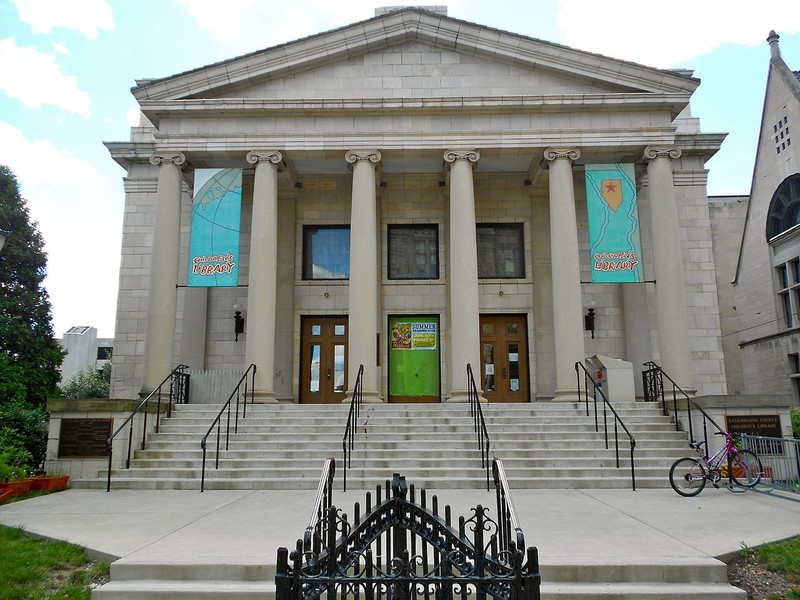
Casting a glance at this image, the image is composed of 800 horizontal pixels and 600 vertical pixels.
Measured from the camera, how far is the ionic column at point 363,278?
16.6 meters

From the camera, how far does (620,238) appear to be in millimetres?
17250

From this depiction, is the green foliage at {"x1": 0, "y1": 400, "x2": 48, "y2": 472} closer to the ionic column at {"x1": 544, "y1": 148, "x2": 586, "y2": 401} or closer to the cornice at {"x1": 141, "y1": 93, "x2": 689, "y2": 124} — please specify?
the cornice at {"x1": 141, "y1": 93, "x2": 689, "y2": 124}

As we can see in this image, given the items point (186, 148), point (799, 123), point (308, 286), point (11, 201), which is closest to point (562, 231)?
point (308, 286)

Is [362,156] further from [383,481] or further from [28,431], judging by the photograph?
[28,431]

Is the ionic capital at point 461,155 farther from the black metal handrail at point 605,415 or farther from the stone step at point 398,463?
the stone step at point 398,463

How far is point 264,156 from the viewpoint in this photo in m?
17.9

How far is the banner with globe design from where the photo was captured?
17234 mm

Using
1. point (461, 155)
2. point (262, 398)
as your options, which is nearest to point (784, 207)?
point (461, 155)

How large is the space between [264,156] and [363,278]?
172 inches

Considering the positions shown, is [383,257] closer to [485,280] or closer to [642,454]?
[485,280]

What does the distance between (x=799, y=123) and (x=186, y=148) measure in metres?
28.0

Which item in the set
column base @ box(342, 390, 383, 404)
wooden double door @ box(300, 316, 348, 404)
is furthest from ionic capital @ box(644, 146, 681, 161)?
wooden double door @ box(300, 316, 348, 404)

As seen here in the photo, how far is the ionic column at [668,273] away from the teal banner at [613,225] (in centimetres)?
59

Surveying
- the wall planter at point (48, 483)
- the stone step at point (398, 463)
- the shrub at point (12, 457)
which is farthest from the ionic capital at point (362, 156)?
the wall planter at point (48, 483)
